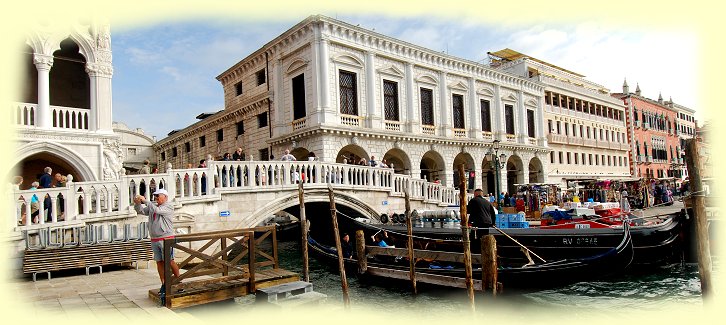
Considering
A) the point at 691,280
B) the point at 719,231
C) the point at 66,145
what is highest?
the point at 66,145

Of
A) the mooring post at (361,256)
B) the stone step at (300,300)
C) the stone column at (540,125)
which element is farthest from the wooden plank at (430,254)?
the stone column at (540,125)

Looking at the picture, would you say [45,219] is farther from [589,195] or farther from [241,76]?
[589,195]

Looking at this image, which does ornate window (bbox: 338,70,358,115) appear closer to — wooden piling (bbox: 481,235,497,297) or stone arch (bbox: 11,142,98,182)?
stone arch (bbox: 11,142,98,182)

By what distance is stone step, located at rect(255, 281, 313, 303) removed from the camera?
19.3 feet

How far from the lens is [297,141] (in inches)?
728

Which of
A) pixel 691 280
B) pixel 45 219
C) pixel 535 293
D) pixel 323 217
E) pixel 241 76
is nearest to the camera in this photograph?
pixel 45 219

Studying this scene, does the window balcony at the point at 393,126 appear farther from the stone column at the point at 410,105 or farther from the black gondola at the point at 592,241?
the black gondola at the point at 592,241

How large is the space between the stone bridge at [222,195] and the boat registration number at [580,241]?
20.3 ft

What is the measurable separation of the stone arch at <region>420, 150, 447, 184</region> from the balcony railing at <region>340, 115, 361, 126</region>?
14.3 ft

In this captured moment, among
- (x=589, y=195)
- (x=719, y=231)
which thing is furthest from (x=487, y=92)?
(x=719, y=231)

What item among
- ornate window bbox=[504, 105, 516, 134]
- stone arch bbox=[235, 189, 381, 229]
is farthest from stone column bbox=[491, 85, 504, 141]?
stone arch bbox=[235, 189, 381, 229]

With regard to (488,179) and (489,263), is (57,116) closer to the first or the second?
(489,263)

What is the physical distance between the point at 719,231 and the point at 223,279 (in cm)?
1176

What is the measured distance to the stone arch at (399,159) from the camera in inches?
795
